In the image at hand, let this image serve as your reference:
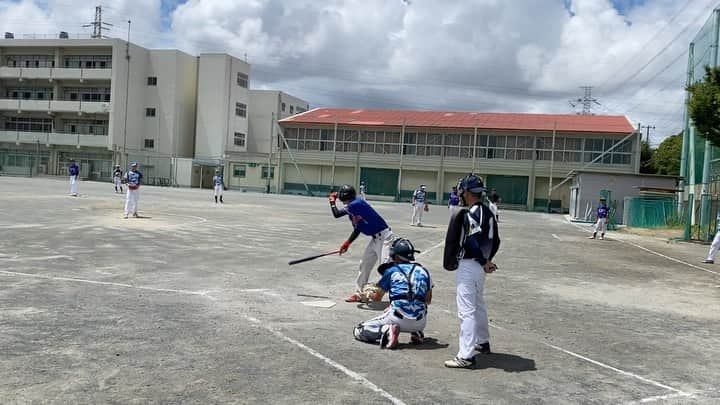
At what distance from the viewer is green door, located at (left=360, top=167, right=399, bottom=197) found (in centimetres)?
6338

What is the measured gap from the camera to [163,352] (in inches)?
234

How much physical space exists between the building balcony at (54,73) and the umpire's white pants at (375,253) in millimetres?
64690

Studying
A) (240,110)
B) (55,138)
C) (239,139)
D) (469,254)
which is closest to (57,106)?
(55,138)

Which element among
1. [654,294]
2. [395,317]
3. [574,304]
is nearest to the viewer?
[395,317]

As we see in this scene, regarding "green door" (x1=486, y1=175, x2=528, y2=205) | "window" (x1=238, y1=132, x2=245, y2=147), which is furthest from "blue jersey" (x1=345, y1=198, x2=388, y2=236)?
"window" (x1=238, y1=132, x2=245, y2=147)

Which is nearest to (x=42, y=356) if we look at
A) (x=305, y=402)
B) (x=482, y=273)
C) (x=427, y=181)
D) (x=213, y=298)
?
(x=305, y=402)

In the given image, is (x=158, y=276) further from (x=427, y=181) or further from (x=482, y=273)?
(x=427, y=181)

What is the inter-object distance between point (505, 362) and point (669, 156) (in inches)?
3111

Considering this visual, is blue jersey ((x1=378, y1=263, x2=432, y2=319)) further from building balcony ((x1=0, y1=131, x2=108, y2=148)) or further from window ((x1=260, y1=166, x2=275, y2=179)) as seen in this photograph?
building balcony ((x1=0, y1=131, x2=108, y2=148))

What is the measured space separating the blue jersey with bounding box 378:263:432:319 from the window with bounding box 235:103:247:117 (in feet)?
224

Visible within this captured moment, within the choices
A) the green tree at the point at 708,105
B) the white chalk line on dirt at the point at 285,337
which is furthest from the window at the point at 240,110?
the white chalk line on dirt at the point at 285,337

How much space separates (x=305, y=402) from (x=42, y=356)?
104 inches

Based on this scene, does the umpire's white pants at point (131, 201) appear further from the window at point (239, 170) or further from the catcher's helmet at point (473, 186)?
the window at point (239, 170)

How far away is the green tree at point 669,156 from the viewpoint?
7280 cm
